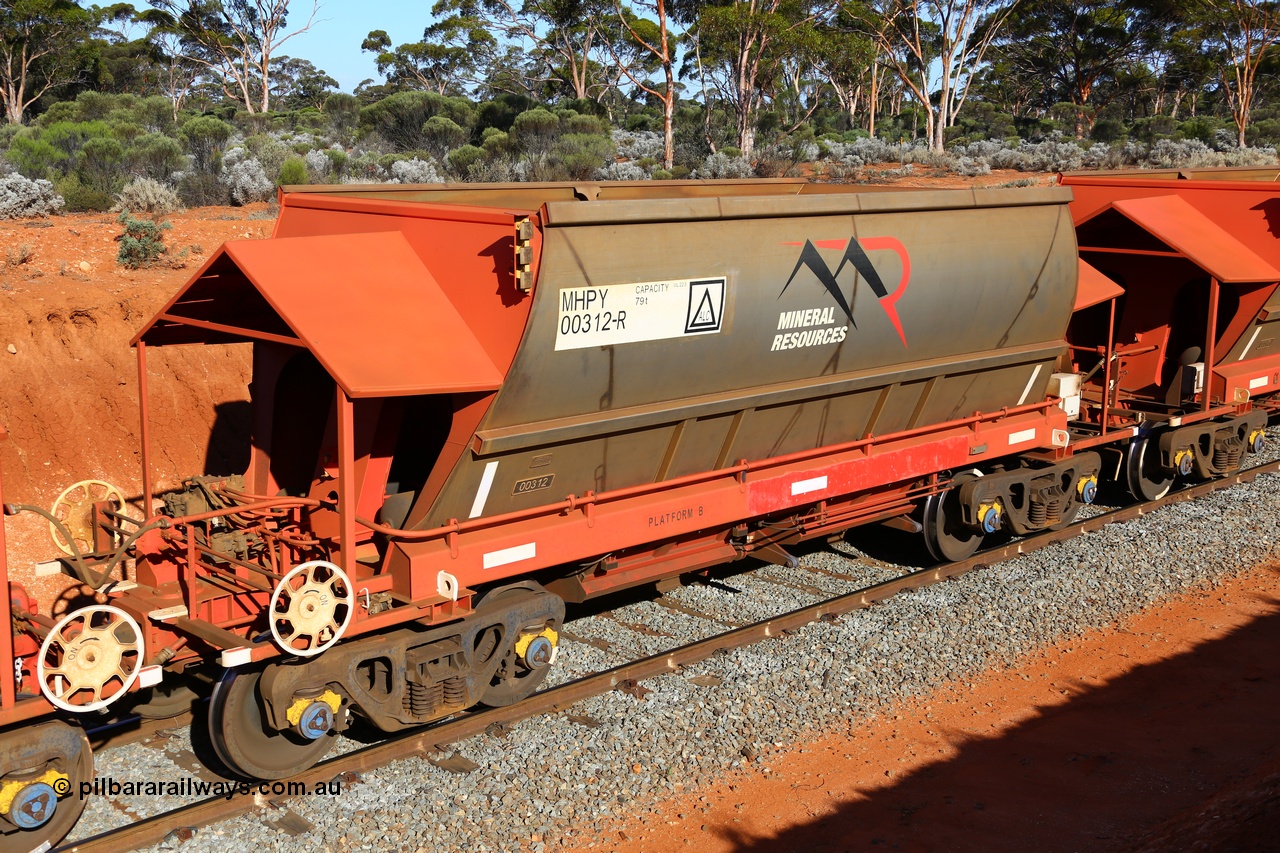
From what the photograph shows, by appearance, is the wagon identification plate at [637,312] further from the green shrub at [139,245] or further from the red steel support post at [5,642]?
the green shrub at [139,245]

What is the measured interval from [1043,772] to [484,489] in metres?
3.80

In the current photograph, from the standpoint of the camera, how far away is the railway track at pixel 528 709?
20.3 feet

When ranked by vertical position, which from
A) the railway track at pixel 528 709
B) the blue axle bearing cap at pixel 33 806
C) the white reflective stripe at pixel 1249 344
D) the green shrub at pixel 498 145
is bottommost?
the railway track at pixel 528 709

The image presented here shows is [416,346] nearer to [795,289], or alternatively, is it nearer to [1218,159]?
[795,289]

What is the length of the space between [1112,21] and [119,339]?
5056 centimetres

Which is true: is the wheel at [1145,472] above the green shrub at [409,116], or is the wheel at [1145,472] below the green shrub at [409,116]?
below

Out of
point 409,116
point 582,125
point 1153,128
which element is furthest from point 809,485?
point 1153,128

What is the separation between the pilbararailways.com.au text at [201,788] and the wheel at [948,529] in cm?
601

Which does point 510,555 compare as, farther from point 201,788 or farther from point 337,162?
point 337,162

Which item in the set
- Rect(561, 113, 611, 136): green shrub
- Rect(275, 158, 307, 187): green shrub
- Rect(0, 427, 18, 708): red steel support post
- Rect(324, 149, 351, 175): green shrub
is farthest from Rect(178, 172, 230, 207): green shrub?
Rect(0, 427, 18, 708): red steel support post

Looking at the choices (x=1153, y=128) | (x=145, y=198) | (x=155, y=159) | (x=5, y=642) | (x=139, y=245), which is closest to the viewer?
(x=5, y=642)

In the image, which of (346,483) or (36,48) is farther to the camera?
(36,48)

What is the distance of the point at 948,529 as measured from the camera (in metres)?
10.9

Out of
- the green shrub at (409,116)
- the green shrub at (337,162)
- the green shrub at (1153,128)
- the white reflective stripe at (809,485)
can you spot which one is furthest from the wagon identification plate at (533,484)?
the green shrub at (1153,128)
